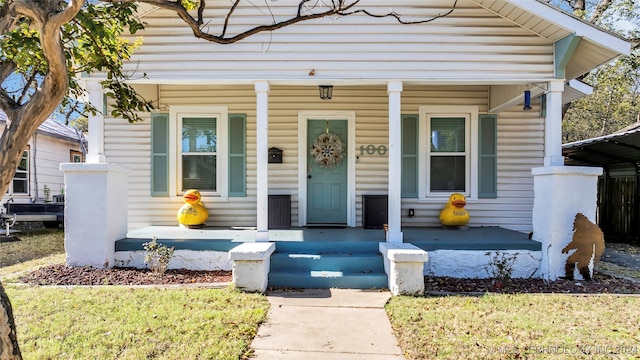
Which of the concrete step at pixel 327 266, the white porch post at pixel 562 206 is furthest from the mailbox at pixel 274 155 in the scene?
the white porch post at pixel 562 206

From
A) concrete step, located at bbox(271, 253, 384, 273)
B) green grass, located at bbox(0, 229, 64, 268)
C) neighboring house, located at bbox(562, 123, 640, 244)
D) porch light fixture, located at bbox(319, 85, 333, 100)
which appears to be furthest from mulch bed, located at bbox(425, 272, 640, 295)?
green grass, located at bbox(0, 229, 64, 268)

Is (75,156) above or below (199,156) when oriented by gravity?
above

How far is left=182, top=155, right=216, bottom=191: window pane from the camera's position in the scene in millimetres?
7332

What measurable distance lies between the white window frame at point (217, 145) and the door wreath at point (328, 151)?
5.45 ft

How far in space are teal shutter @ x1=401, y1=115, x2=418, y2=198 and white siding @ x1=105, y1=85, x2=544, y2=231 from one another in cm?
16

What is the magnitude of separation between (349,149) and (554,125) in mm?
3253

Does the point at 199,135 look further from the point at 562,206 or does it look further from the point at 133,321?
the point at 562,206

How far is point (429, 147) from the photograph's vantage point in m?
7.30

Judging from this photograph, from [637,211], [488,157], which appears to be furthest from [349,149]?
[637,211]

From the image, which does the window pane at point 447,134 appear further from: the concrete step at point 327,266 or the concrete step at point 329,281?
the concrete step at point 329,281

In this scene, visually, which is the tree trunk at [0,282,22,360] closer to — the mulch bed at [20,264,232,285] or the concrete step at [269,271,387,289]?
the mulch bed at [20,264,232,285]

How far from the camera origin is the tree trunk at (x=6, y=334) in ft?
6.41

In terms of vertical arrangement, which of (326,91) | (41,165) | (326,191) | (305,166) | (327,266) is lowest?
(327,266)

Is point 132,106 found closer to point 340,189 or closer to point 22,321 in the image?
point 22,321
